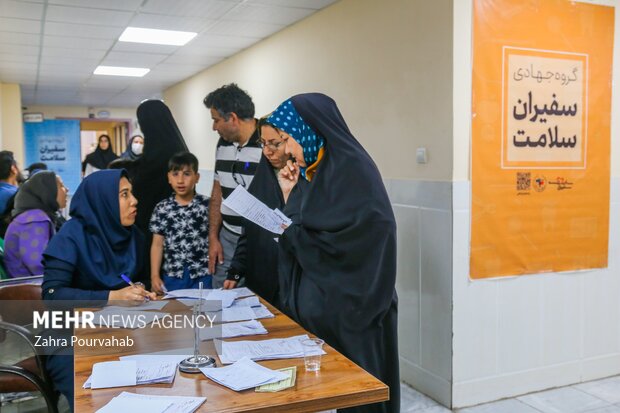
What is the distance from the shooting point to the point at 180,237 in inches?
126

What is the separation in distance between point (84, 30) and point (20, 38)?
0.83 m

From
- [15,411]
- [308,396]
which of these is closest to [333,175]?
[308,396]

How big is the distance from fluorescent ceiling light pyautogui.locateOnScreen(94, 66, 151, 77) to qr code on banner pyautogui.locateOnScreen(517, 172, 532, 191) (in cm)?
555

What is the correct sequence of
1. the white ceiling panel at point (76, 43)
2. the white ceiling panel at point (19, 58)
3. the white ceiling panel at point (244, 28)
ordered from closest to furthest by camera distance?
the white ceiling panel at point (244, 28) → the white ceiling panel at point (76, 43) → the white ceiling panel at point (19, 58)

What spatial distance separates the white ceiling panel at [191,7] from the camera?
4348 millimetres

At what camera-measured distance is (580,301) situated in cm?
355

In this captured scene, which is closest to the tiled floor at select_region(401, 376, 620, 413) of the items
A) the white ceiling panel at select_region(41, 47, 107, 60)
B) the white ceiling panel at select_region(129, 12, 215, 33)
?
the white ceiling panel at select_region(129, 12, 215, 33)

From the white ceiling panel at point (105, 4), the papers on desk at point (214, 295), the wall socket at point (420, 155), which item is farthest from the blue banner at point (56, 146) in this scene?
the papers on desk at point (214, 295)

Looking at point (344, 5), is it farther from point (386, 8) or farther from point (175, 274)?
point (175, 274)

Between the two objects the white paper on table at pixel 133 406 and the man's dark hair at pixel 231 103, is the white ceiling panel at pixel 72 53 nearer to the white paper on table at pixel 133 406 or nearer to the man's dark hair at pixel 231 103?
the man's dark hair at pixel 231 103

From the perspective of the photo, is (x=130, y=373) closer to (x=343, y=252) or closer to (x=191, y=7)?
(x=343, y=252)

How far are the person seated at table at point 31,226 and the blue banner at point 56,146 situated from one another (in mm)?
9021

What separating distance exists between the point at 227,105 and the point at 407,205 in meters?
1.23

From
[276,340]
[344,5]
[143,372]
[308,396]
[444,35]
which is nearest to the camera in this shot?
[308,396]
